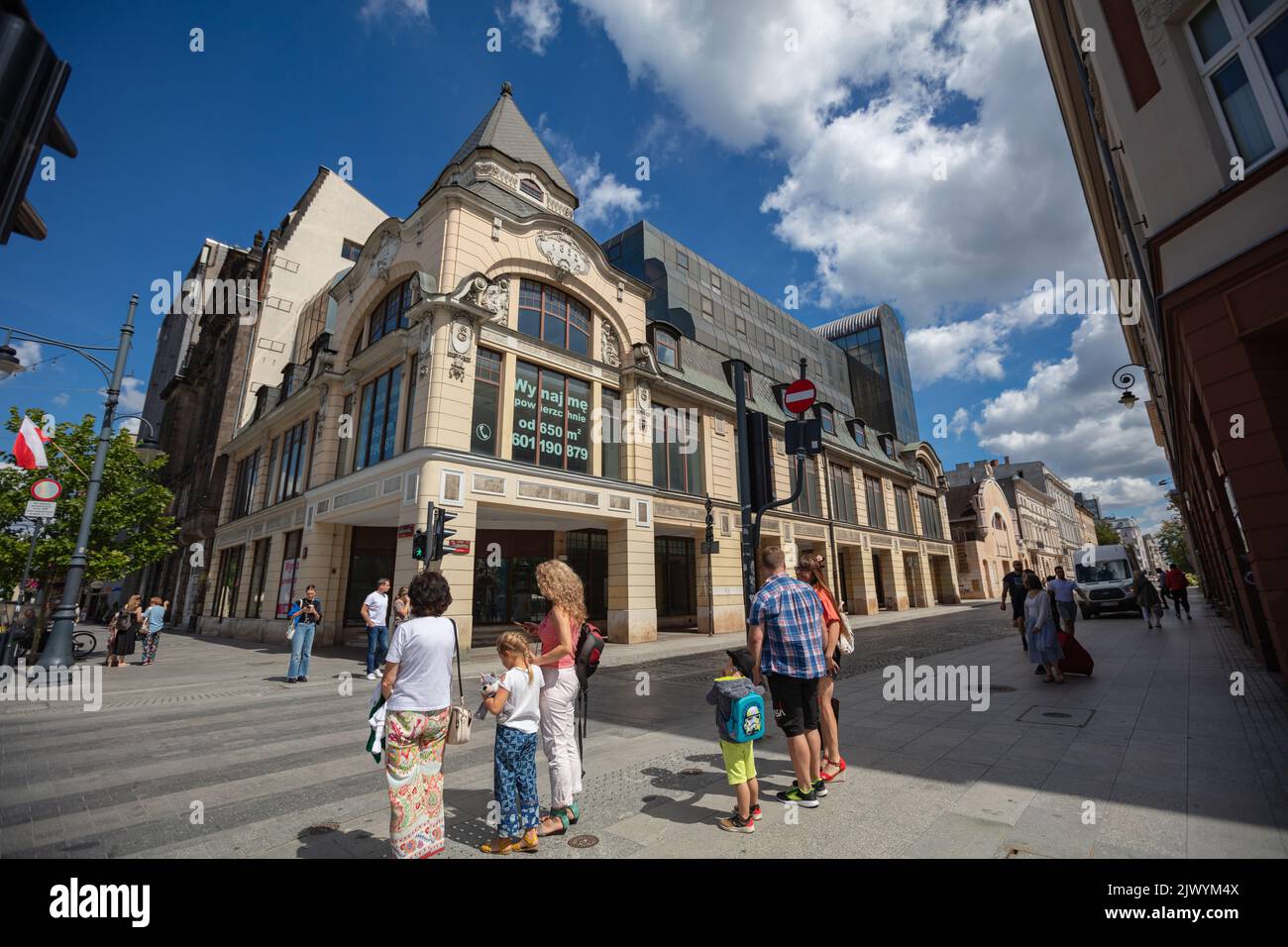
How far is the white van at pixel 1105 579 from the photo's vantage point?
22.5m

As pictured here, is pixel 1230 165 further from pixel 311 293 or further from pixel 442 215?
pixel 311 293

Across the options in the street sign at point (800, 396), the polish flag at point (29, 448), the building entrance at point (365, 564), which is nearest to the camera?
the street sign at point (800, 396)

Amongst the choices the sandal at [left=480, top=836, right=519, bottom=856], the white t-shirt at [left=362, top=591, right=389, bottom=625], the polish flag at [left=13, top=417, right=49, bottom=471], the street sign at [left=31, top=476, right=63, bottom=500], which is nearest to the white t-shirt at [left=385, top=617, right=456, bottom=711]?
the sandal at [left=480, top=836, right=519, bottom=856]

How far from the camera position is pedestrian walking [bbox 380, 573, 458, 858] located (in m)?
2.97

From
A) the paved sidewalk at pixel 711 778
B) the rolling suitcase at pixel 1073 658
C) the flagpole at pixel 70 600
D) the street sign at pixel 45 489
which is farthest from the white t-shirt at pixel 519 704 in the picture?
the street sign at pixel 45 489

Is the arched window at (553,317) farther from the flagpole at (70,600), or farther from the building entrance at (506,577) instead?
the flagpole at (70,600)

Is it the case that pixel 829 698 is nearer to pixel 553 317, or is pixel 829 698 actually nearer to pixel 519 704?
pixel 519 704

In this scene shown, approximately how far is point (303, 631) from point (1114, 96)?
15.8 metres

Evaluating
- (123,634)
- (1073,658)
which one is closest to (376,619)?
(123,634)

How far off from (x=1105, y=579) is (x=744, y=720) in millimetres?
28106

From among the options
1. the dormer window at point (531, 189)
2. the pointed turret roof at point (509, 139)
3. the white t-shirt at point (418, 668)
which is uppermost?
the pointed turret roof at point (509, 139)

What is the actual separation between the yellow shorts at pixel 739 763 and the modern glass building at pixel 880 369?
150ft

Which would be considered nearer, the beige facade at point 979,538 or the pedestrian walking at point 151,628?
the pedestrian walking at point 151,628

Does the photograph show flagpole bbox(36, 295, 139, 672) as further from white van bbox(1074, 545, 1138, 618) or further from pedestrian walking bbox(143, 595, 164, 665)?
white van bbox(1074, 545, 1138, 618)
